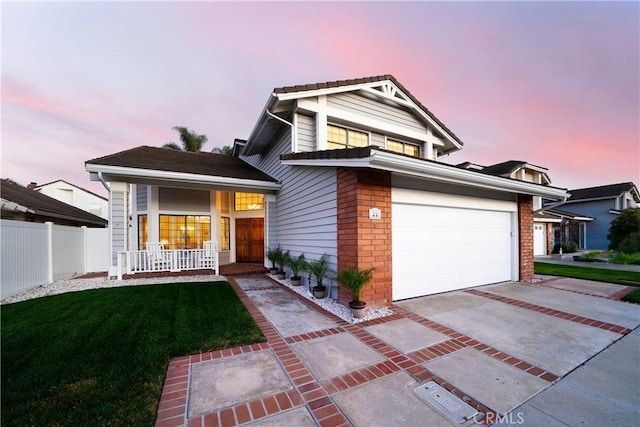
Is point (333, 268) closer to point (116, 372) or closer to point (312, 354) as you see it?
point (312, 354)

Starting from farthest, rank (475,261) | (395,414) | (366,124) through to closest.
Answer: (366,124), (475,261), (395,414)

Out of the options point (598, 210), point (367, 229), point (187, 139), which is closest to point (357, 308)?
point (367, 229)

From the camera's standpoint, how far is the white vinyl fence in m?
5.69

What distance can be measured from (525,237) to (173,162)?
1175 cm

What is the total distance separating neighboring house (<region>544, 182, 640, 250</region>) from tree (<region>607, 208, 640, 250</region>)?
2.54 m

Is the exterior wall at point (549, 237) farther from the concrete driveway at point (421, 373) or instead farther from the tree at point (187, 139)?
the tree at point (187, 139)

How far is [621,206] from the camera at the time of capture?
21891 mm

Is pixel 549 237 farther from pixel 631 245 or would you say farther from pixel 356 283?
pixel 356 283

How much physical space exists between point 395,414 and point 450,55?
10922mm

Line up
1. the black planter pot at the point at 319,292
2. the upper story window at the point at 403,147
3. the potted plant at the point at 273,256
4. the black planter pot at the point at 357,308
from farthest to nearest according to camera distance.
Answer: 1. the upper story window at the point at 403,147
2. the potted plant at the point at 273,256
3. the black planter pot at the point at 319,292
4. the black planter pot at the point at 357,308

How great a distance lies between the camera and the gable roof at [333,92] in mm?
6542

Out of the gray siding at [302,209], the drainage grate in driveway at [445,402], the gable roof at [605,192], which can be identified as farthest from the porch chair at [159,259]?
the gable roof at [605,192]

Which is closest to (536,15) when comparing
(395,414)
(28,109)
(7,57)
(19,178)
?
(395,414)

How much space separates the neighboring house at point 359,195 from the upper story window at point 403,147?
4 centimetres
